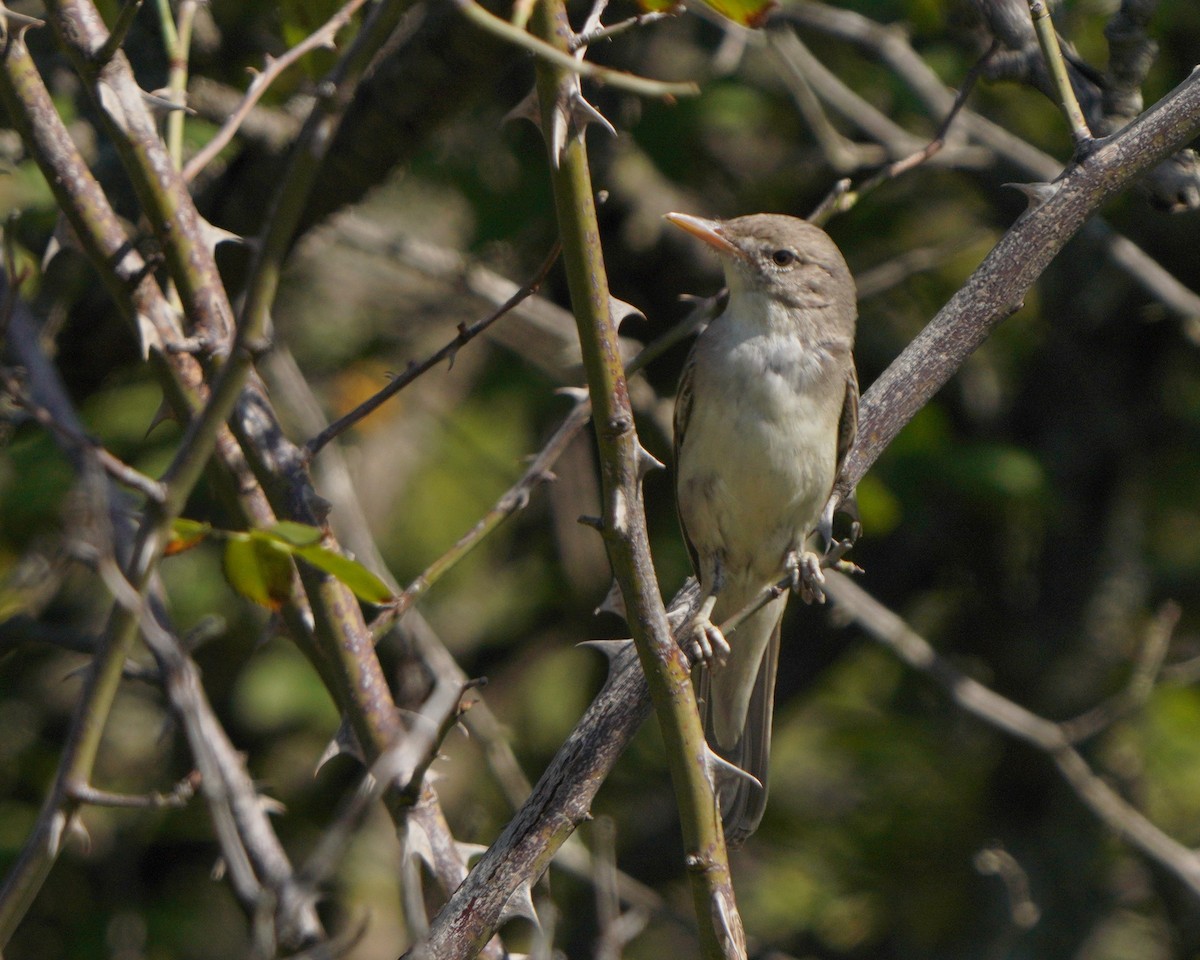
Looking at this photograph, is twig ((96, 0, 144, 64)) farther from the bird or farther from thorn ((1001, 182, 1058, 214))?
the bird

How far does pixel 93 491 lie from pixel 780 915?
493 centimetres

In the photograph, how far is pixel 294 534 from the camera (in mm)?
1729

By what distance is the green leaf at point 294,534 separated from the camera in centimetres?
171

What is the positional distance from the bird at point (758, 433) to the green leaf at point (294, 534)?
1.98m

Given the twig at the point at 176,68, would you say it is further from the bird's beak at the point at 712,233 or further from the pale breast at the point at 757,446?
the pale breast at the point at 757,446

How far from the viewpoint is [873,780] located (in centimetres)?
587

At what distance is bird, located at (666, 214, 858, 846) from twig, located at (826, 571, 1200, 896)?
0.34m

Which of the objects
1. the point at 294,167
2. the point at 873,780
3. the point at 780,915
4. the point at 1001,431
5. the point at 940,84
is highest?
the point at 940,84

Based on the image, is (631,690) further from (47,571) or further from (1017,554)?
(1017,554)

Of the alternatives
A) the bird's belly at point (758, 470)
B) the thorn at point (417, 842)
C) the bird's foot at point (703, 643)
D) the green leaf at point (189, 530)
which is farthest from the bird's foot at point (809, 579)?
the green leaf at point (189, 530)

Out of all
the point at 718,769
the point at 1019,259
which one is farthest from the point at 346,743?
the point at 1019,259

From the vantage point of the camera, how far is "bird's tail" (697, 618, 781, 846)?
331 cm

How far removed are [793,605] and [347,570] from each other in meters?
4.13

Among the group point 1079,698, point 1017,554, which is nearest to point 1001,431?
point 1017,554
